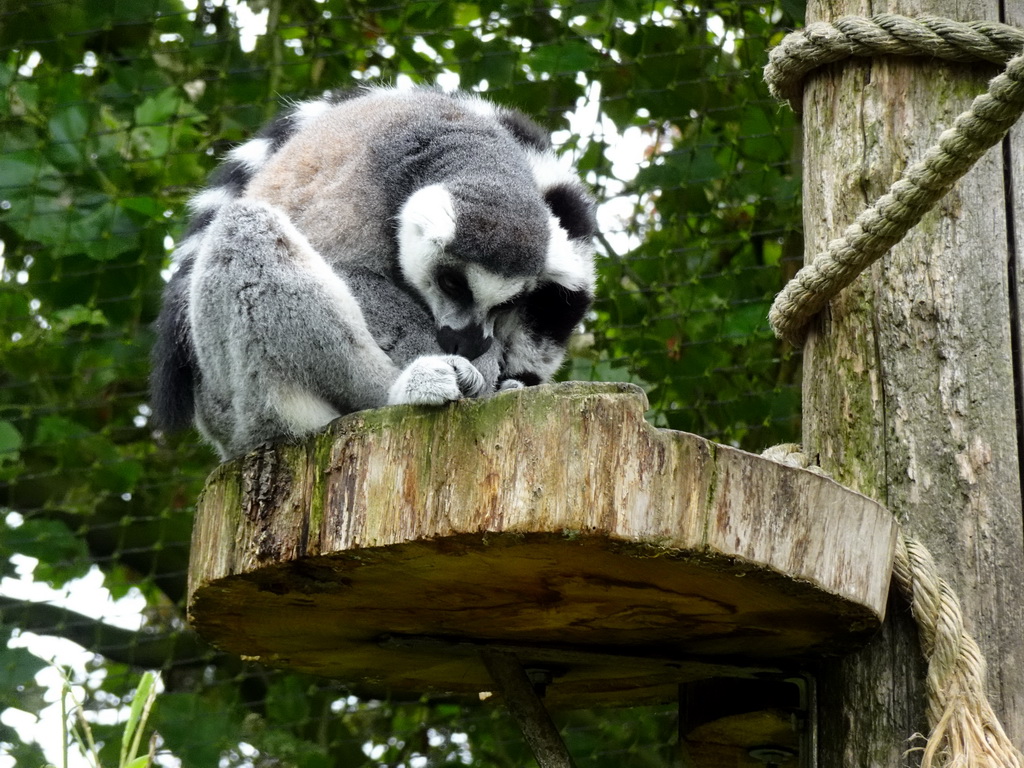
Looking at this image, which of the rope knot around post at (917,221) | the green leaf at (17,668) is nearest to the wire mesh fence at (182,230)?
the green leaf at (17,668)

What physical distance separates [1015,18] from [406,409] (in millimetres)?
1410

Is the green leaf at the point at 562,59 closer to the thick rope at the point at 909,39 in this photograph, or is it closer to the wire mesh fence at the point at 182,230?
the wire mesh fence at the point at 182,230

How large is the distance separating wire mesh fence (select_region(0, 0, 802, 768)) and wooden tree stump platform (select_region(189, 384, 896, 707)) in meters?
2.60

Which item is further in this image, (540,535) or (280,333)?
(280,333)

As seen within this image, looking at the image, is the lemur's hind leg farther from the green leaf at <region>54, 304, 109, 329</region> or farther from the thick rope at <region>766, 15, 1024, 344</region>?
the green leaf at <region>54, 304, 109, 329</region>

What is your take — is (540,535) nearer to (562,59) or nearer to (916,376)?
(916,376)

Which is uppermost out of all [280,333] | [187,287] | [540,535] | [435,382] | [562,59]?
[562,59]

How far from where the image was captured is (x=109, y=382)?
5.45m

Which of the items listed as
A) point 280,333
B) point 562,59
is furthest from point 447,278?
point 562,59

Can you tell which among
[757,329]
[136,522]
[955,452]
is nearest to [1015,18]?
[955,452]

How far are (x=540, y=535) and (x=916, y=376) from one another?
33.7 inches

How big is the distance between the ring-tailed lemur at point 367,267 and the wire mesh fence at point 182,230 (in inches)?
56.3

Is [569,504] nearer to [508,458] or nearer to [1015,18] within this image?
[508,458]

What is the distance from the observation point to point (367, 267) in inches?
111
